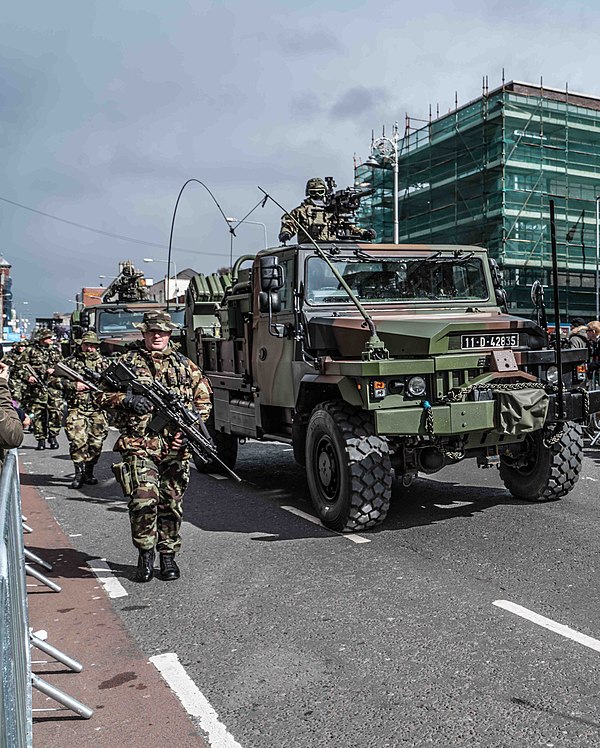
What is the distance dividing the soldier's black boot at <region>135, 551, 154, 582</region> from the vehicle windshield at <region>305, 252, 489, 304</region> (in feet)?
9.15

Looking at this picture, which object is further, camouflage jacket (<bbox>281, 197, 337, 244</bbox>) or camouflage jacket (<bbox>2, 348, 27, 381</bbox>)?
camouflage jacket (<bbox>2, 348, 27, 381</bbox>)

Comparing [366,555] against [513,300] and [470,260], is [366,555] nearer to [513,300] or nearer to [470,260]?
[470,260]

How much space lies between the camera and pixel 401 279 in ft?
25.2

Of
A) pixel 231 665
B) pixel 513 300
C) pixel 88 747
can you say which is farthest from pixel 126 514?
pixel 513 300

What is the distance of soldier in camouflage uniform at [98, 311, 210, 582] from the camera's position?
213 inches

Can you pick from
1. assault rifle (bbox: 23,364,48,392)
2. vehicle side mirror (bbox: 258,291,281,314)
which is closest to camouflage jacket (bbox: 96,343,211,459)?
vehicle side mirror (bbox: 258,291,281,314)

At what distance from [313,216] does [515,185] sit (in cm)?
2807

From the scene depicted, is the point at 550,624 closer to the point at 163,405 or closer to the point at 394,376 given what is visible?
the point at 394,376

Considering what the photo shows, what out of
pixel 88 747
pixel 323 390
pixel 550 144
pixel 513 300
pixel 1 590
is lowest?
pixel 88 747

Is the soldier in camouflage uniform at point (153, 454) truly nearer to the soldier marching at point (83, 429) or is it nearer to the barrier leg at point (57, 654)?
the barrier leg at point (57, 654)

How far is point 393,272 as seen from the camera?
301 inches

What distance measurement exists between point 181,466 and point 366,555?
1474 millimetres

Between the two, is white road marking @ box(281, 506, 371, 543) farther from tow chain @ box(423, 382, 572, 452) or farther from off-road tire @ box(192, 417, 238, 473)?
off-road tire @ box(192, 417, 238, 473)

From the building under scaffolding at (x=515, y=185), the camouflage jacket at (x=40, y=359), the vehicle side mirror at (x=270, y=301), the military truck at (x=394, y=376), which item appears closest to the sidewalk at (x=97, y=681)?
the military truck at (x=394, y=376)
